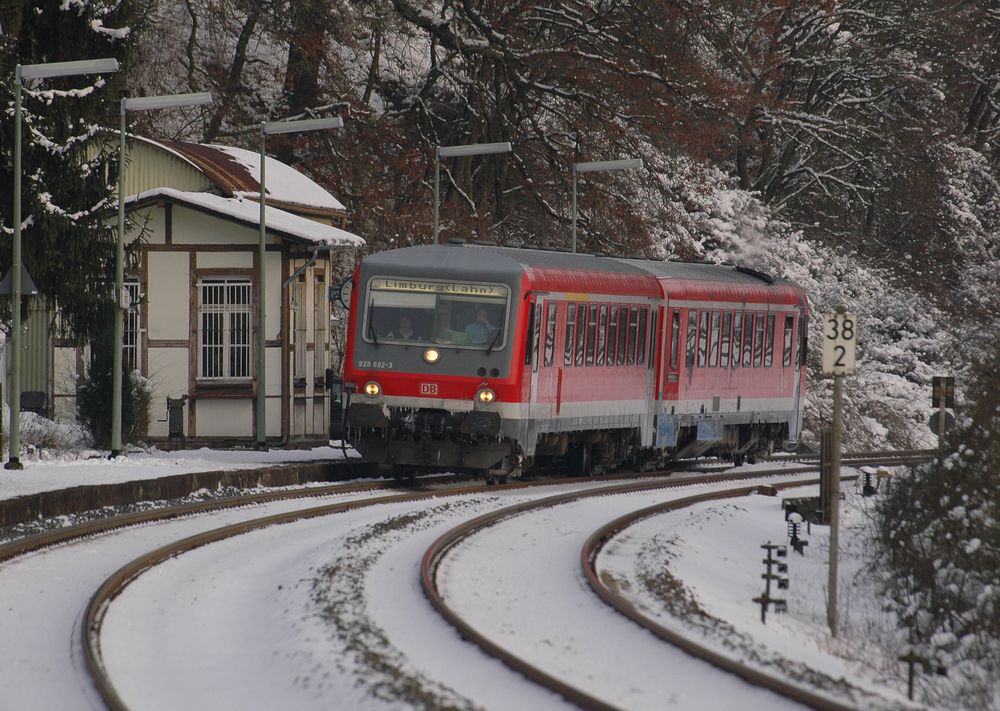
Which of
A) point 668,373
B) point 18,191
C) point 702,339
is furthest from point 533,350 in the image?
point 18,191

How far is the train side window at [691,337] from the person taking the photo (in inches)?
1075

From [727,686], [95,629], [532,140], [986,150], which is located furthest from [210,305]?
[986,150]

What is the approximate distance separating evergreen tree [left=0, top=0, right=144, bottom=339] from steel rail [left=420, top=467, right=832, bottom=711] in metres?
8.79

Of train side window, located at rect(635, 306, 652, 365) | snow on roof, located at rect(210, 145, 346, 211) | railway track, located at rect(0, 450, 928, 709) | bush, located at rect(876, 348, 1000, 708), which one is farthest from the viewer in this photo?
snow on roof, located at rect(210, 145, 346, 211)

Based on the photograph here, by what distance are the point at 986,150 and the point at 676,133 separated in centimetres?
1502

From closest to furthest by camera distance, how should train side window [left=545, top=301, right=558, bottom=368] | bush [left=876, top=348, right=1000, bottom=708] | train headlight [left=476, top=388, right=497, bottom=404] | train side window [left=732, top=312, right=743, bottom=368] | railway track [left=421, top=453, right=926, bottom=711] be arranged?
1. railway track [left=421, top=453, right=926, bottom=711]
2. bush [left=876, top=348, right=1000, bottom=708]
3. train headlight [left=476, top=388, right=497, bottom=404]
4. train side window [left=545, top=301, right=558, bottom=368]
5. train side window [left=732, top=312, right=743, bottom=368]

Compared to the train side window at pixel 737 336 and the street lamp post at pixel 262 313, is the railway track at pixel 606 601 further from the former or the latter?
the street lamp post at pixel 262 313

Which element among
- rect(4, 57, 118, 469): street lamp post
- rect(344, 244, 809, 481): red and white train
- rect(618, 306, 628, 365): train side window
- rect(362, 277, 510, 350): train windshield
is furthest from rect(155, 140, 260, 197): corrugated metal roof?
rect(362, 277, 510, 350): train windshield

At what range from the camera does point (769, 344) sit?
2980 centimetres

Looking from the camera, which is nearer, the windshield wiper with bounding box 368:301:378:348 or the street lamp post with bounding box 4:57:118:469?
the street lamp post with bounding box 4:57:118:469

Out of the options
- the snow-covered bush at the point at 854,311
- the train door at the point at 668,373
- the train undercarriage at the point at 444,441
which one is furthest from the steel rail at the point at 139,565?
the snow-covered bush at the point at 854,311

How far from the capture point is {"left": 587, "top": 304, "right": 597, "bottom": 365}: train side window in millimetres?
24766

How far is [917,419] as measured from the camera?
46625 mm

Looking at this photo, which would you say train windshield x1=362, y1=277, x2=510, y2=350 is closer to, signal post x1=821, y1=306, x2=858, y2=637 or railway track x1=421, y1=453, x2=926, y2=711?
railway track x1=421, y1=453, x2=926, y2=711
